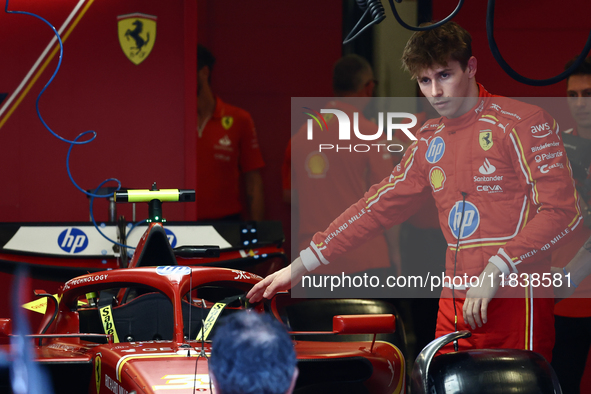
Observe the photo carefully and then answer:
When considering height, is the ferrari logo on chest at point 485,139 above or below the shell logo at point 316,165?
above

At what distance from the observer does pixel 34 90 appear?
14.7ft

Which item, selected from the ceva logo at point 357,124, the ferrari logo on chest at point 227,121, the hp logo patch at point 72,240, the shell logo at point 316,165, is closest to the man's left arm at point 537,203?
the ceva logo at point 357,124

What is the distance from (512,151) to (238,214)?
259 cm

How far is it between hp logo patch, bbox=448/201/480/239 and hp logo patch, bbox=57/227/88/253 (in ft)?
6.75

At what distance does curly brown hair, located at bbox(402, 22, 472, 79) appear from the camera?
290cm

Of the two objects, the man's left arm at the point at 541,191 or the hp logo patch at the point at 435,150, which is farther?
the hp logo patch at the point at 435,150

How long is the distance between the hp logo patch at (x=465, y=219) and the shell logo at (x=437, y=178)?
106mm

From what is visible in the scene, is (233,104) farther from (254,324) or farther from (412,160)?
(254,324)

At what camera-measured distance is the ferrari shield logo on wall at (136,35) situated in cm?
457

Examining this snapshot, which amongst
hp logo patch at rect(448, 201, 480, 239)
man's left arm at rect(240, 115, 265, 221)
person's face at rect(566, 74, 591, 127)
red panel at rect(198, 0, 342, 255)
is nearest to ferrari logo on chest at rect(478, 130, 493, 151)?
hp logo patch at rect(448, 201, 480, 239)

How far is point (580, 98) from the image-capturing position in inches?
129

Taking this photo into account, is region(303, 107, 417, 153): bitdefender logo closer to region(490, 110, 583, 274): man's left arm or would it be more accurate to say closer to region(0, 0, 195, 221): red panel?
region(490, 110, 583, 274): man's left arm

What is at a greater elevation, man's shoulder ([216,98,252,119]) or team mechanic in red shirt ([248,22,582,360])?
man's shoulder ([216,98,252,119])

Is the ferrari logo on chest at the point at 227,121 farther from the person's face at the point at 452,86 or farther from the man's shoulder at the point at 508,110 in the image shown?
the man's shoulder at the point at 508,110
